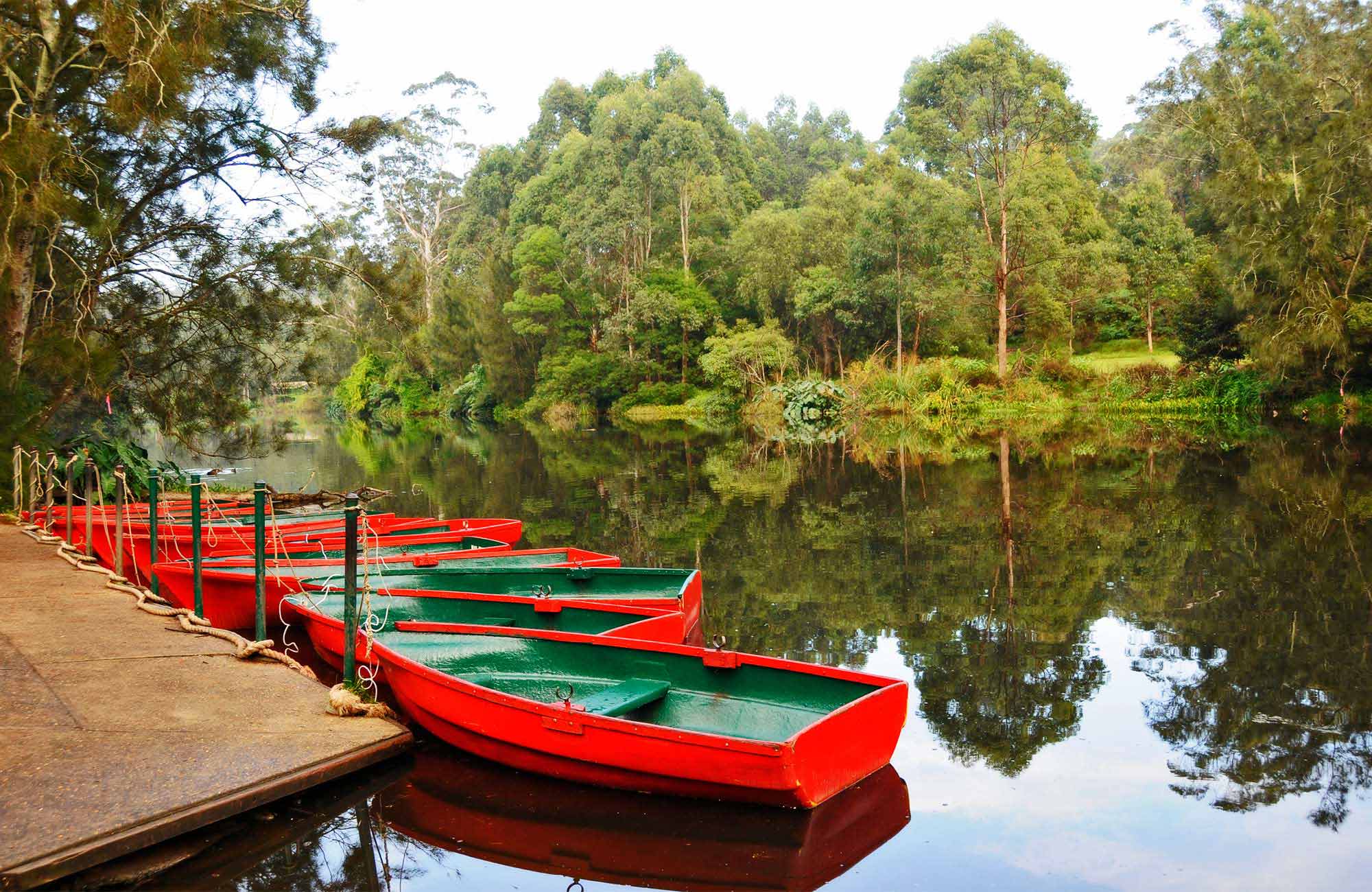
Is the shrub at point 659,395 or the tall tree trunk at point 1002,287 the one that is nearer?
the tall tree trunk at point 1002,287

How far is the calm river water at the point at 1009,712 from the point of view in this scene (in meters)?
4.78

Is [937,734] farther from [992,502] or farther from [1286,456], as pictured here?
[1286,456]

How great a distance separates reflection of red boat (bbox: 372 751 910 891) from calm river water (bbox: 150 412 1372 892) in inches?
0.6

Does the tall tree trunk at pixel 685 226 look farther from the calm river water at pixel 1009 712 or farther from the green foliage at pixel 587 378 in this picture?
the calm river water at pixel 1009 712

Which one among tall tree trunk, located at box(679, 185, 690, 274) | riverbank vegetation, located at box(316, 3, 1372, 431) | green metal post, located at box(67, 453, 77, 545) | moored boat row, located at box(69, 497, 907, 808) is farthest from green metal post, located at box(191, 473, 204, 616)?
→ tall tree trunk, located at box(679, 185, 690, 274)

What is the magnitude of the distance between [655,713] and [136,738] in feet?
9.07

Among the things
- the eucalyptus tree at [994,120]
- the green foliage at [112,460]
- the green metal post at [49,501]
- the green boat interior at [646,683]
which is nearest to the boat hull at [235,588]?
the green boat interior at [646,683]

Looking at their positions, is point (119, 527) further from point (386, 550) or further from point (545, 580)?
point (545, 580)

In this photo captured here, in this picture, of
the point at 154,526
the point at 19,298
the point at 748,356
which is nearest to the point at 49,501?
the point at 19,298

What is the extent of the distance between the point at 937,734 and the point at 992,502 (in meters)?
9.91

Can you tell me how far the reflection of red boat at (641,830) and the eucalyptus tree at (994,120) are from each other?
3024 centimetres

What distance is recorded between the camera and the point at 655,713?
5957 mm

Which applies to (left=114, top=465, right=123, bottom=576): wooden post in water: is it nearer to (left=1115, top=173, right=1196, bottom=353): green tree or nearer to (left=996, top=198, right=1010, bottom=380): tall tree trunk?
(left=996, top=198, right=1010, bottom=380): tall tree trunk

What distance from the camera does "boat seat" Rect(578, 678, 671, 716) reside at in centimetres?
563
